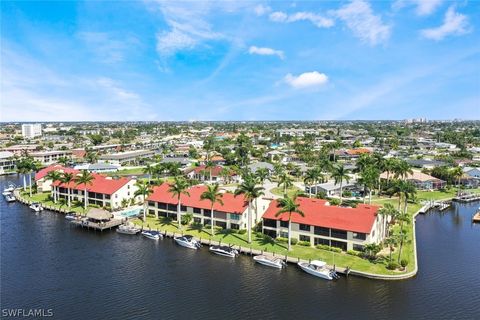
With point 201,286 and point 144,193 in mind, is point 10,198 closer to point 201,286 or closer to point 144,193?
point 144,193

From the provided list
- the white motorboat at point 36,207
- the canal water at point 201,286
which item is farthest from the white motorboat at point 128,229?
the white motorboat at point 36,207

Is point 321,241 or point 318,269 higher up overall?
point 321,241

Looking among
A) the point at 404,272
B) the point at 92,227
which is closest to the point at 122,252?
the point at 92,227

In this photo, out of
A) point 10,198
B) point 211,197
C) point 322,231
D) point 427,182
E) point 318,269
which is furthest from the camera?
point 427,182

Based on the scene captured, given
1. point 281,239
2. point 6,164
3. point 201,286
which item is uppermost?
point 6,164

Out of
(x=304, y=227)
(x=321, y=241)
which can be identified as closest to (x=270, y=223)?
(x=304, y=227)

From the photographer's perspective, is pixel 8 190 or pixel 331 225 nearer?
pixel 331 225

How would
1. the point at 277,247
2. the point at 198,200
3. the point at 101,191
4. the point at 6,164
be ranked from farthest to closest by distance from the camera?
1. the point at 6,164
2. the point at 101,191
3. the point at 198,200
4. the point at 277,247
